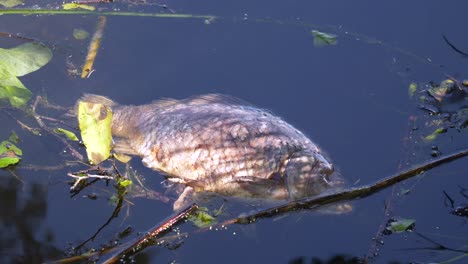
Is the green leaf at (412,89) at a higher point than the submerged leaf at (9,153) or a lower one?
higher

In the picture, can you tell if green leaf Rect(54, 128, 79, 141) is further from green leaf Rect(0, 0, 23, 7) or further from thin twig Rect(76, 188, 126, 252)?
green leaf Rect(0, 0, 23, 7)

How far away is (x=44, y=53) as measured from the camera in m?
3.66

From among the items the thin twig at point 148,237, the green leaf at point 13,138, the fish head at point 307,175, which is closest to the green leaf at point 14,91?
the green leaf at point 13,138

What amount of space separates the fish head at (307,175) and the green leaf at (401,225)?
1.12 feet

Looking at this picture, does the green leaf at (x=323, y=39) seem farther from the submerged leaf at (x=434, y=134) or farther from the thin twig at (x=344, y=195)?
the thin twig at (x=344, y=195)

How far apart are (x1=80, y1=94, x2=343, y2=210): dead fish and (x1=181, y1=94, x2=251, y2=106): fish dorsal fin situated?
1.2 inches

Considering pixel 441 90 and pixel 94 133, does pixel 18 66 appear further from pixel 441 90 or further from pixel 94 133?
pixel 441 90

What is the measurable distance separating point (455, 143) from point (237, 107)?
1164 mm

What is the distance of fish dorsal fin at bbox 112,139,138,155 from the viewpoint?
3.23 meters

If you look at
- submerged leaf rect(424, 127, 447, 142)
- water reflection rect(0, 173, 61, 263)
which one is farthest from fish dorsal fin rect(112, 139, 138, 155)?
submerged leaf rect(424, 127, 447, 142)

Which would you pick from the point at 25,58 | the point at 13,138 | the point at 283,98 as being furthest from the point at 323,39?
the point at 13,138

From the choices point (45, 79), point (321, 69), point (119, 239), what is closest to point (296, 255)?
point (119, 239)

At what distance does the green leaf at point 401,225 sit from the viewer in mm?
2721

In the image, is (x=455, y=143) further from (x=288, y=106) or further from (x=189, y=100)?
(x=189, y=100)
